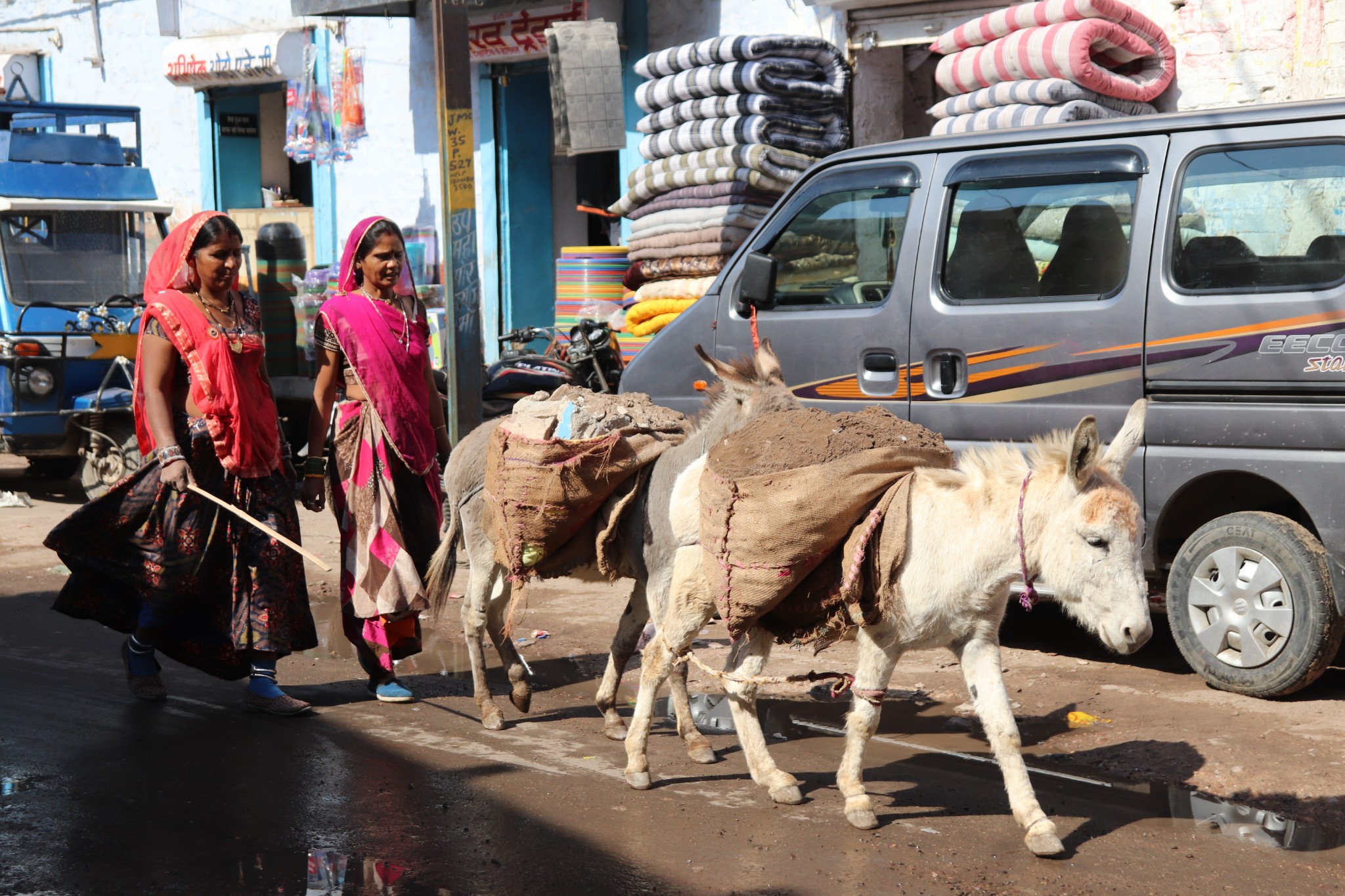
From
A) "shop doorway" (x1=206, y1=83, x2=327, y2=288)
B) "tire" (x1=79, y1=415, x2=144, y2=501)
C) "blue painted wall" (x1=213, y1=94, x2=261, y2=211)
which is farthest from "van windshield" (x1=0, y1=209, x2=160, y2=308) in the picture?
"blue painted wall" (x1=213, y1=94, x2=261, y2=211)

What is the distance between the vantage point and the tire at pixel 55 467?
39.0 feet

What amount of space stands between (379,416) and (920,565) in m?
2.50

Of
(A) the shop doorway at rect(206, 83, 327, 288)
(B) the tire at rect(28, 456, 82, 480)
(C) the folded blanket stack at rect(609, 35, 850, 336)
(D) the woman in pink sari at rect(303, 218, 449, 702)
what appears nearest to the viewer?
(D) the woman in pink sari at rect(303, 218, 449, 702)

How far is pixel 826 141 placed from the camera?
9.83 m

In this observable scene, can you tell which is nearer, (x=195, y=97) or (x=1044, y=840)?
(x=1044, y=840)

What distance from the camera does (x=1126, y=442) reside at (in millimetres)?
3514

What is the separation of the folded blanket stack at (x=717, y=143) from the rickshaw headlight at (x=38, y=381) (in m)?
4.60

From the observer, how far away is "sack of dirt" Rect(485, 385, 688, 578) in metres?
4.42

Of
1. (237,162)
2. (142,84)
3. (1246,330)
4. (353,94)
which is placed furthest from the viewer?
(142,84)

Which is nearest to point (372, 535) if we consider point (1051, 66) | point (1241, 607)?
point (1241, 607)

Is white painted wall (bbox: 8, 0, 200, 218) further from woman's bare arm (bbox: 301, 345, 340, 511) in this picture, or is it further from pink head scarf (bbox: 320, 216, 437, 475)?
pink head scarf (bbox: 320, 216, 437, 475)

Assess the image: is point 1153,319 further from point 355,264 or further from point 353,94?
point 353,94

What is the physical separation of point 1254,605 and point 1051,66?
4.01 m

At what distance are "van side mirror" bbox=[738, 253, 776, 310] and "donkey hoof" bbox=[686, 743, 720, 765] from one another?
2.13 metres
